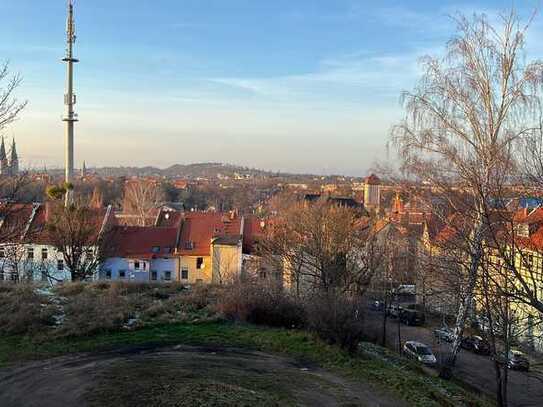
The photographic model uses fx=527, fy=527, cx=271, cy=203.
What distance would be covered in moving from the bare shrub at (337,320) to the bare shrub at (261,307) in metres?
1.44

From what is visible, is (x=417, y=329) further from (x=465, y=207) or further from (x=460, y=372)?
(x=465, y=207)

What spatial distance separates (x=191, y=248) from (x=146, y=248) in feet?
10.2

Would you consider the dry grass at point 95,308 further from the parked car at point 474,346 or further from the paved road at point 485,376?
the parked car at point 474,346

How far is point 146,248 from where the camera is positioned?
3659 cm

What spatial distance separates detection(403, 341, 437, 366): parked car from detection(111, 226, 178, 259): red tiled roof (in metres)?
20.1

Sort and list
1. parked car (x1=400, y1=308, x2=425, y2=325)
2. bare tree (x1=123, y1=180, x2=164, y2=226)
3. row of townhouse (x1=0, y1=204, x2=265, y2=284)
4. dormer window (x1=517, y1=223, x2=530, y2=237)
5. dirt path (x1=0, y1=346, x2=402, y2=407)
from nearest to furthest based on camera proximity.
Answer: dirt path (x1=0, y1=346, x2=402, y2=407)
dormer window (x1=517, y1=223, x2=530, y2=237)
parked car (x1=400, y1=308, x2=425, y2=325)
row of townhouse (x1=0, y1=204, x2=265, y2=284)
bare tree (x1=123, y1=180, x2=164, y2=226)

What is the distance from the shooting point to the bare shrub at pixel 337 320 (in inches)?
477

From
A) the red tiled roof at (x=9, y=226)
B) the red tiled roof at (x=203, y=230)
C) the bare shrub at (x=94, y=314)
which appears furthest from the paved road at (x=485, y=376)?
the red tiled roof at (x=203, y=230)

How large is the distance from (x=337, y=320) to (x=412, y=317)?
1791 centimetres

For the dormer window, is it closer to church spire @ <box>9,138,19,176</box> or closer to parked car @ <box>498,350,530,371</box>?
parked car @ <box>498,350,530,371</box>

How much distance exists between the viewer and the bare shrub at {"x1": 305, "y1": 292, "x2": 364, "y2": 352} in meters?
12.1

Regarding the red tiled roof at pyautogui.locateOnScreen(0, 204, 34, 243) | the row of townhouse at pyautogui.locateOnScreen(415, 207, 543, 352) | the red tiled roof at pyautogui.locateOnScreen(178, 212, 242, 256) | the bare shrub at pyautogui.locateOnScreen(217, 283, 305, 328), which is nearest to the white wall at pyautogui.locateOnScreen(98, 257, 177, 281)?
the red tiled roof at pyautogui.locateOnScreen(178, 212, 242, 256)

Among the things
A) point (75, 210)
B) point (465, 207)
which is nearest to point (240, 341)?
point (465, 207)

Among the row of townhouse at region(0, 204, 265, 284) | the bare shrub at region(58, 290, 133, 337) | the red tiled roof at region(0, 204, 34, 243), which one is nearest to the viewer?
the red tiled roof at region(0, 204, 34, 243)
